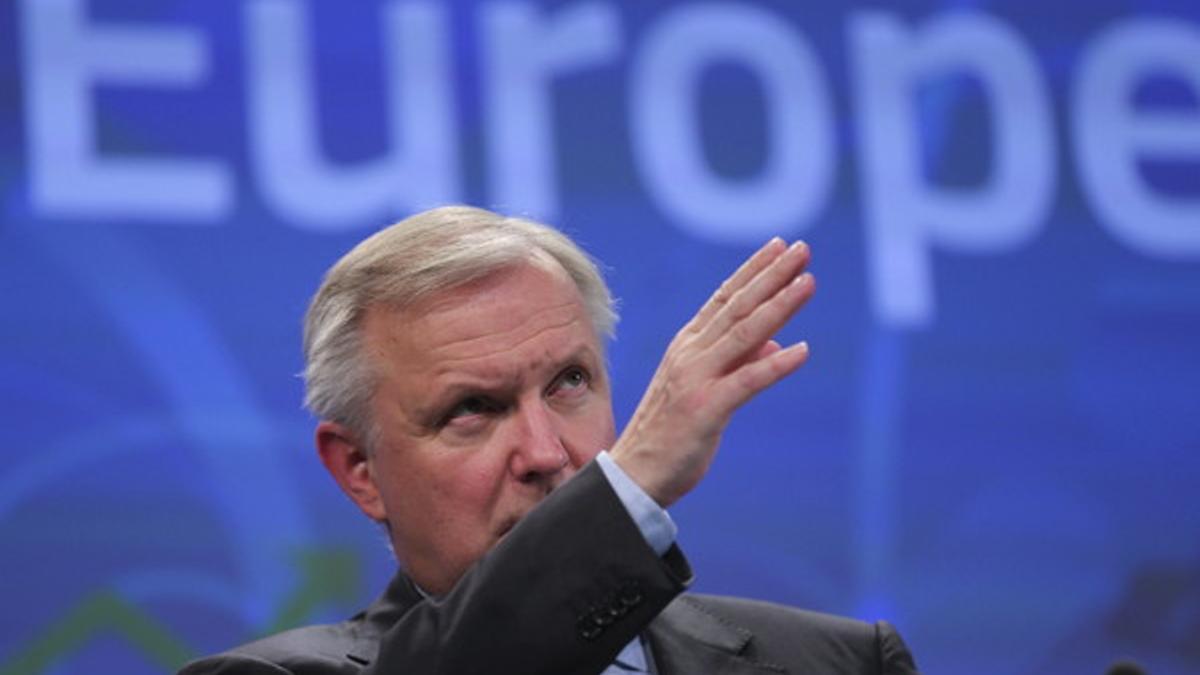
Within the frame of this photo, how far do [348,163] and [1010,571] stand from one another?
143 cm

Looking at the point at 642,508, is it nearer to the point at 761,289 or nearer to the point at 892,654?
the point at 761,289

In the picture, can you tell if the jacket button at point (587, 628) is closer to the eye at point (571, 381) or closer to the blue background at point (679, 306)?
the eye at point (571, 381)

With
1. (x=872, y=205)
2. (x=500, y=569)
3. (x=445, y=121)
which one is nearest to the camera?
(x=500, y=569)

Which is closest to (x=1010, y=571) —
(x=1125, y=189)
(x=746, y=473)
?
(x=746, y=473)

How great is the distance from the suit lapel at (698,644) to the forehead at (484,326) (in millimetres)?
352

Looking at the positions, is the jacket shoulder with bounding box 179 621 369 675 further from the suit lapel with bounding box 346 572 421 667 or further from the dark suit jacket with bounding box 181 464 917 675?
the dark suit jacket with bounding box 181 464 917 675

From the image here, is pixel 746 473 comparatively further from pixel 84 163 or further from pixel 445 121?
pixel 84 163

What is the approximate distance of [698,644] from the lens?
2.35 metres

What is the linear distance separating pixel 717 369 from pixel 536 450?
1.11 ft

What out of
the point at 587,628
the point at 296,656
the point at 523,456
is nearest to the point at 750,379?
the point at 587,628

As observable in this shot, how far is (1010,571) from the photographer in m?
3.82

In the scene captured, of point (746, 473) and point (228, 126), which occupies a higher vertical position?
point (228, 126)

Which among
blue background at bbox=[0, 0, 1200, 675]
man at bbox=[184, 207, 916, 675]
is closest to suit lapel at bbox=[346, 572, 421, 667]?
man at bbox=[184, 207, 916, 675]

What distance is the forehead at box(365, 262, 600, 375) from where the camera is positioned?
85.5 inches
